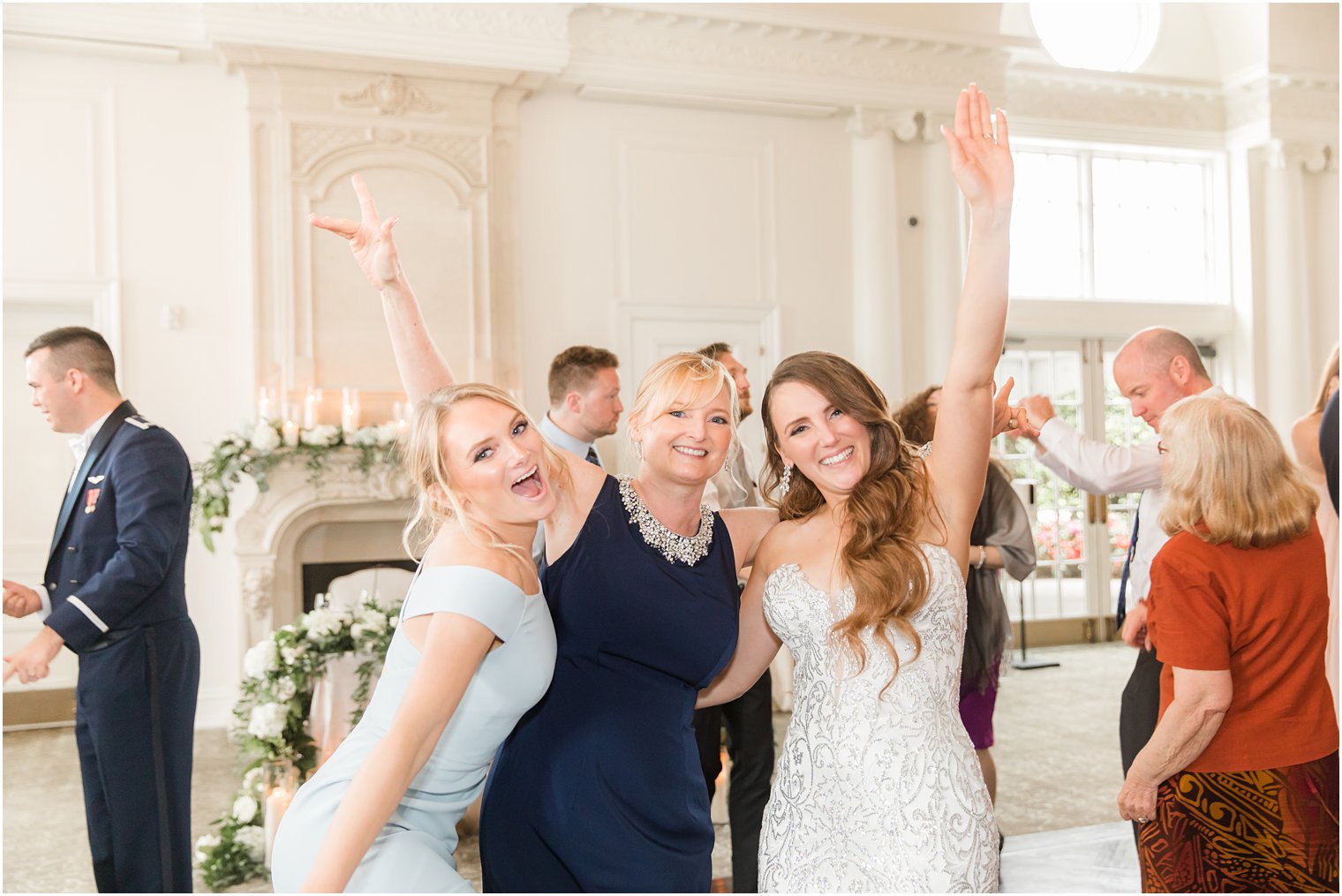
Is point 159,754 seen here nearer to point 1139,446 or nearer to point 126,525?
point 126,525

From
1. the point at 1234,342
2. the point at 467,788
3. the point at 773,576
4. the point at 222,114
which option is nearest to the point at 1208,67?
the point at 1234,342

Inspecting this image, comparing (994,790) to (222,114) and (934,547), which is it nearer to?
(934,547)

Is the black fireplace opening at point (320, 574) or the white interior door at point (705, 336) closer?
the black fireplace opening at point (320, 574)

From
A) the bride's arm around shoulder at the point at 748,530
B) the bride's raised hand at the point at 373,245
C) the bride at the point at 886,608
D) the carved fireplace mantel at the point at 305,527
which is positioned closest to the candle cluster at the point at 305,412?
the carved fireplace mantel at the point at 305,527

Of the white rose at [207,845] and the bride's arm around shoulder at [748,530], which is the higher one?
the bride's arm around shoulder at [748,530]

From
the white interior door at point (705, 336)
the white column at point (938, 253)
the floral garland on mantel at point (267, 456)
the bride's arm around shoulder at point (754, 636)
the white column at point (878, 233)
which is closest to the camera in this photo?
the bride's arm around shoulder at point (754, 636)

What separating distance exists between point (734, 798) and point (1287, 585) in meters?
1.91

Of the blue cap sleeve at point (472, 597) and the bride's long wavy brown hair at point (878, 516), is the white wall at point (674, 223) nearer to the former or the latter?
the bride's long wavy brown hair at point (878, 516)

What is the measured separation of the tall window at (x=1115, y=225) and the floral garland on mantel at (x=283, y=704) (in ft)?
22.0

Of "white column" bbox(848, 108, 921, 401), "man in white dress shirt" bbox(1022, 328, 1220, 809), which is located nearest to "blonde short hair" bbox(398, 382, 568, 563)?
"man in white dress shirt" bbox(1022, 328, 1220, 809)

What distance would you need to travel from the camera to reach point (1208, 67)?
9.14m

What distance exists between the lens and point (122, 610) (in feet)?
10.1

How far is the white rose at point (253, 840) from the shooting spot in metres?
3.97

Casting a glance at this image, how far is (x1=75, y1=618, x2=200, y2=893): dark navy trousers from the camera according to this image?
3.11 m
